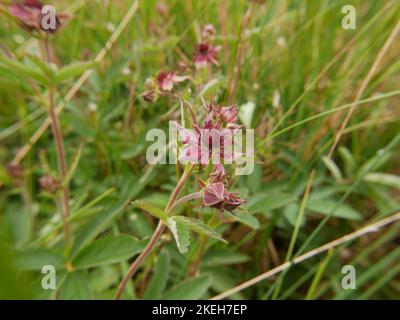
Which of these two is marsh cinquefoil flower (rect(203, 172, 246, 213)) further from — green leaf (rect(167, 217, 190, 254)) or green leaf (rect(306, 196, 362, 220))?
green leaf (rect(306, 196, 362, 220))

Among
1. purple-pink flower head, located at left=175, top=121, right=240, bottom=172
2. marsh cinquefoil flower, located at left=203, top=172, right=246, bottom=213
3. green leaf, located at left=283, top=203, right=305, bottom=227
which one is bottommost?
marsh cinquefoil flower, located at left=203, top=172, right=246, bottom=213

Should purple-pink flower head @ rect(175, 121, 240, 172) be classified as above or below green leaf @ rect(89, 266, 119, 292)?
above

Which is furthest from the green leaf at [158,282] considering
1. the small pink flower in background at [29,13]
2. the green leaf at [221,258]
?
the small pink flower in background at [29,13]

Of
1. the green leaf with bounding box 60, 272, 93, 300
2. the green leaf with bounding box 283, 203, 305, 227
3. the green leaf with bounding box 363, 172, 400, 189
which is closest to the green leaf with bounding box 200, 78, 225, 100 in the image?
the green leaf with bounding box 283, 203, 305, 227

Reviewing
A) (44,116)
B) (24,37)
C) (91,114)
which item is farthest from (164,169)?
(24,37)

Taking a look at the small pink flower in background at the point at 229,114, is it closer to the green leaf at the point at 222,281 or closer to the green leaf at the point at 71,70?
the green leaf at the point at 71,70

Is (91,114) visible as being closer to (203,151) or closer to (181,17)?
(181,17)
